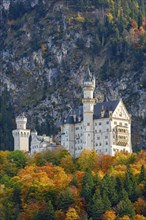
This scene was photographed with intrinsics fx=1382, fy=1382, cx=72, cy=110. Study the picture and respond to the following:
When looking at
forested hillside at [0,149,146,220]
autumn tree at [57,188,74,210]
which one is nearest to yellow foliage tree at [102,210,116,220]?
forested hillside at [0,149,146,220]

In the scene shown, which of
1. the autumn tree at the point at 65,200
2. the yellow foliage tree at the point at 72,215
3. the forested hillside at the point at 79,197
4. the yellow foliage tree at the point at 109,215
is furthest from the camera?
the autumn tree at the point at 65,200

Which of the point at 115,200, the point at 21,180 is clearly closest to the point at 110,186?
the point at 115,200

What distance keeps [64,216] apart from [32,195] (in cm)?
778

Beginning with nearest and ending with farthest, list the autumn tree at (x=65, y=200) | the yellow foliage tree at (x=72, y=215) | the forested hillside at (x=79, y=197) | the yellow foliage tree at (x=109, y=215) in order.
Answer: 1. the yellow foliage tree at (x=109, y=215)
2. the yellow foliage tree at (x=72, y=215)
3. the forested hillside at (x=79, y=197)
4. the autumn tree at (x=65, y=200)

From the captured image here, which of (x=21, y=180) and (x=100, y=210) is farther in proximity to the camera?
(x=21, y=180)

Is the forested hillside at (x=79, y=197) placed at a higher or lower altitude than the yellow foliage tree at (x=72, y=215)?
higher

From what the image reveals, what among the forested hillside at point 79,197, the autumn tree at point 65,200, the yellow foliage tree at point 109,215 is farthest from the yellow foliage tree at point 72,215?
the yellow foliage tree at point 109,215

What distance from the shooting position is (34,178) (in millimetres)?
196625

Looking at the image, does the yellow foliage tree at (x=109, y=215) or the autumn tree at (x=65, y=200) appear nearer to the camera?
the yellow foliage tree at (x=109, y=215)

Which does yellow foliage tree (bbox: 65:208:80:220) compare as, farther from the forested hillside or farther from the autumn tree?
the autumn tree

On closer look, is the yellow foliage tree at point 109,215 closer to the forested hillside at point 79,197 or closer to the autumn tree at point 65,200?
the forested hillside at point 79,197

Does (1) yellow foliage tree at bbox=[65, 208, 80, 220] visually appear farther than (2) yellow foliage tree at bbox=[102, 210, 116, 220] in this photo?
Yes

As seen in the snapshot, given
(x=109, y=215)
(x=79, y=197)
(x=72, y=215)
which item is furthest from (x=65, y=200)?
(x=109, y=215)

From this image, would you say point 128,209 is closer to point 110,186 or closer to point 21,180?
point 110,186
